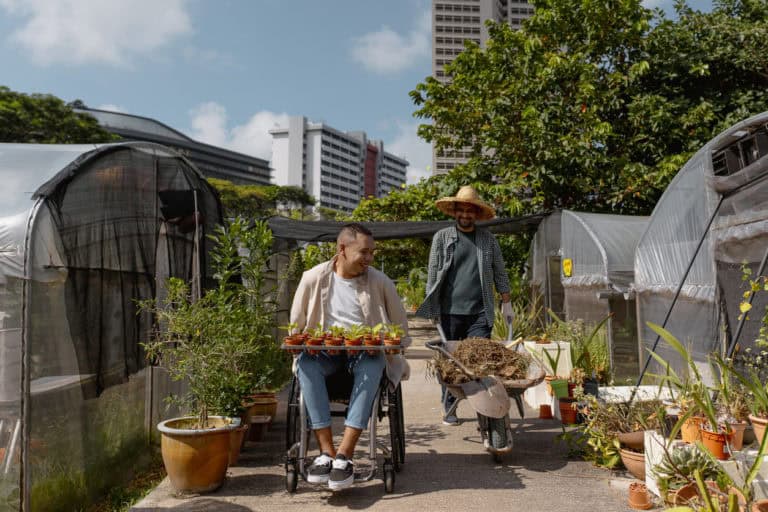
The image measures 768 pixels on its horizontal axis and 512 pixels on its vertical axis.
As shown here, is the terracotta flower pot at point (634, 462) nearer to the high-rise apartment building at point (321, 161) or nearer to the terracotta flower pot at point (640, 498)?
the terracotta flower pot at point (640, 498)

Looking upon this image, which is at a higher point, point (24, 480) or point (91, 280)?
point (91, 280)

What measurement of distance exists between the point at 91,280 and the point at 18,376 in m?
0.93

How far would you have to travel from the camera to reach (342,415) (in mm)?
3762

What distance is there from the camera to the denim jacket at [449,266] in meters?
4.88

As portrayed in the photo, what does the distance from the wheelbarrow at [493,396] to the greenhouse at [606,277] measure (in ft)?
9.40

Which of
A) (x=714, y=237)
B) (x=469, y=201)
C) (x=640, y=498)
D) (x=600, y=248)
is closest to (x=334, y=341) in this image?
(x=640, y=498)

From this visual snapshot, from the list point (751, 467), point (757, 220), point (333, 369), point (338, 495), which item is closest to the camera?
point (751, 467)

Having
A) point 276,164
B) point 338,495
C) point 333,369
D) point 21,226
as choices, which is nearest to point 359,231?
point 333,369

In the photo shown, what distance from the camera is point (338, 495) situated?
3502 mm

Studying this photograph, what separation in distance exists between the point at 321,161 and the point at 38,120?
361 feet

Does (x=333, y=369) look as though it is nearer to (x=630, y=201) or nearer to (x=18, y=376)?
(x=18, y=376)

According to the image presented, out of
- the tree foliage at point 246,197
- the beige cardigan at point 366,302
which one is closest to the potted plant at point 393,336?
the beige cardigan at point 366,302

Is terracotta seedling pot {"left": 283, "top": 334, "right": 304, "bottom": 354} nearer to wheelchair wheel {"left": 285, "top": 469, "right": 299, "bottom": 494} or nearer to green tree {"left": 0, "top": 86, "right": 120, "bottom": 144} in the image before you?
wheelchair wheel {"left": 285, "top": 469, "right": 299, "bottom": 494}

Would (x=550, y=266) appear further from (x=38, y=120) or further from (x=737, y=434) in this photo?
(x=38, y=120)
